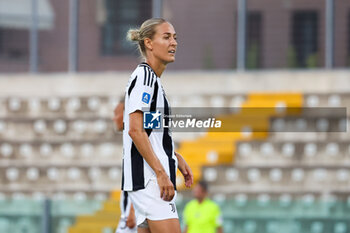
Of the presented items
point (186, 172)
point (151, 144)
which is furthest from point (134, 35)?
point (186, 172)

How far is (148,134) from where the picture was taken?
4.48 m

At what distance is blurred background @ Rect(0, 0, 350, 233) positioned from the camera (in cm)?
1226

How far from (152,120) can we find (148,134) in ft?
0.26

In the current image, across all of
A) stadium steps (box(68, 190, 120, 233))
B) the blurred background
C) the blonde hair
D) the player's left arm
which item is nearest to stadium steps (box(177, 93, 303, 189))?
the blurred background

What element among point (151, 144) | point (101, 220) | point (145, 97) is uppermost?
point (145, 97)

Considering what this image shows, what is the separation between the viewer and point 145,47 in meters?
4.63

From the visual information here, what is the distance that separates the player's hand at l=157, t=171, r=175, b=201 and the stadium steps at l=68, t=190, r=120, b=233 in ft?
22.3

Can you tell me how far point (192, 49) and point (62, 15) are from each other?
248cm

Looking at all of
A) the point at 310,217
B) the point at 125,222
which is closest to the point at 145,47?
the point at 125,222

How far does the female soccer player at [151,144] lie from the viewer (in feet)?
14.4

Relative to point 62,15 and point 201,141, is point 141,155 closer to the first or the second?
point 201,141

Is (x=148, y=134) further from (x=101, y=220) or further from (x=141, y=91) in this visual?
(x=101, y=220)

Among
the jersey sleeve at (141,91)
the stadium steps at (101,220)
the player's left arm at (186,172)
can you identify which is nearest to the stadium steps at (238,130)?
the stadium steps at (101,220)

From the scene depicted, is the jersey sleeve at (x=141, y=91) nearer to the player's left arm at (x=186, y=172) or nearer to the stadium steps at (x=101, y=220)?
the player's left arm at (x=186, y=172)
